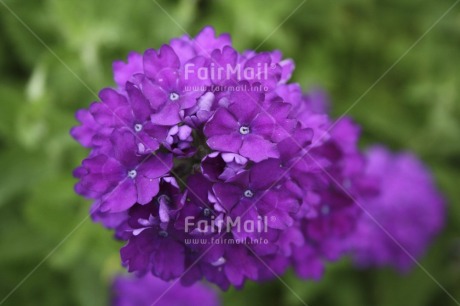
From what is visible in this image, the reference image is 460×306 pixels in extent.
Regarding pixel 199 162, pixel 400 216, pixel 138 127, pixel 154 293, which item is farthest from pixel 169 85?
pixel 400 216

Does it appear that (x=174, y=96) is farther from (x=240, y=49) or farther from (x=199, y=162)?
(x=240, y=49)

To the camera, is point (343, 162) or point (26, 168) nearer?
point (343, 162)

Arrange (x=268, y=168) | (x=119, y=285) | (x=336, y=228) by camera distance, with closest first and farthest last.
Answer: (x=268, y=168) → (x=336, y=228) → (x=119, y=285)

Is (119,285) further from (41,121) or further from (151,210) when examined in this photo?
(151,210)

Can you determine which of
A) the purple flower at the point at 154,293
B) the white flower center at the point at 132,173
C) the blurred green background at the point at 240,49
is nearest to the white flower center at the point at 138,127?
the white flower center at the point at 132,173

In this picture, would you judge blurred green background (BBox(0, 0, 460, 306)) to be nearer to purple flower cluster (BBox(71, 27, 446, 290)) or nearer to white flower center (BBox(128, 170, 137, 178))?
purple flower cluster (BBox(71, 27, 446, 290))

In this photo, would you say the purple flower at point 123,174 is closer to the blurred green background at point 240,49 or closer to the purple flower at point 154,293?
the blurred green background at point 240,49

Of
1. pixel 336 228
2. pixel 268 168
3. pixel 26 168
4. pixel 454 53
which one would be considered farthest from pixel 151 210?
pixel 454 53
